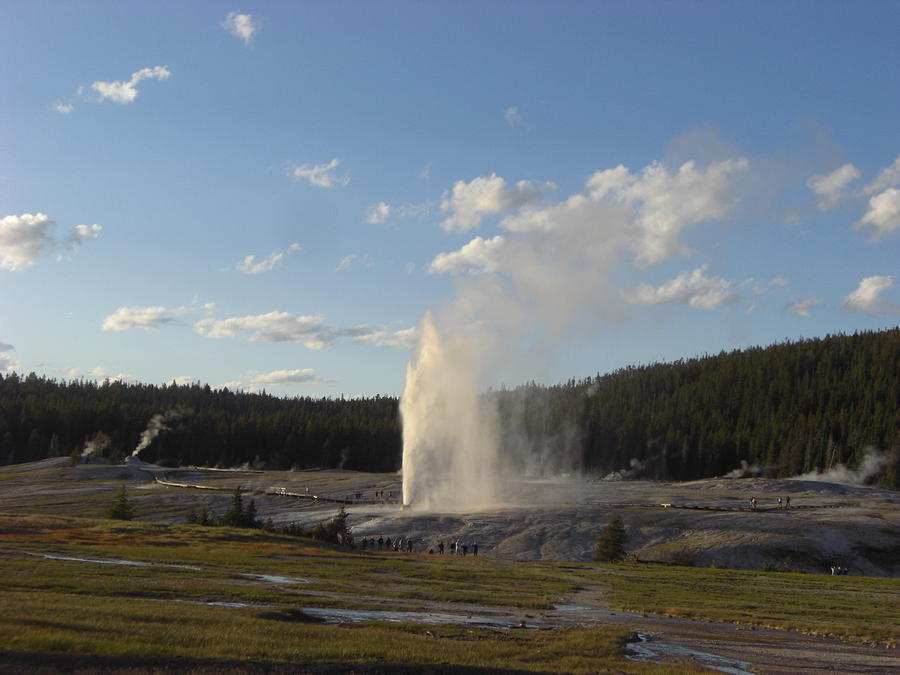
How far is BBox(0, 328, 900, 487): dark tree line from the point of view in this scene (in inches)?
5763

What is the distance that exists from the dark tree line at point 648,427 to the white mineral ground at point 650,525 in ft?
95.7

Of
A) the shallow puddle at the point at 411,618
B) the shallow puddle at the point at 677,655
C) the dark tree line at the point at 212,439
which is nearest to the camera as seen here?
the shallow puddle at the point at 677,655

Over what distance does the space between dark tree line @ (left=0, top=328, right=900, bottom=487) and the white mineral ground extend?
2917cm

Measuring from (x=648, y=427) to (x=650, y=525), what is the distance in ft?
318

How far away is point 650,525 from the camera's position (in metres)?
68.9

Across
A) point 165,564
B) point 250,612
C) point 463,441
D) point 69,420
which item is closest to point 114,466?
point 69,420

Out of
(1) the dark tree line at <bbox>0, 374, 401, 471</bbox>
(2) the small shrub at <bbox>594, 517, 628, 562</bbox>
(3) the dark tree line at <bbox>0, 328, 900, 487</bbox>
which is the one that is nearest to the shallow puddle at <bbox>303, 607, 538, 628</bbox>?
(2) the small shrub at <bbox>594, 517, 628, 562</bbox>

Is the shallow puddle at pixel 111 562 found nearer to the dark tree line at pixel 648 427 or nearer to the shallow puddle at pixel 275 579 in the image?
the shallow puddle at pixel 275 579

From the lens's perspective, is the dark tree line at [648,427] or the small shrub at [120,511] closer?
the small shrub at [120,511]

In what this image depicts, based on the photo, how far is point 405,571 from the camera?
43.8 meters

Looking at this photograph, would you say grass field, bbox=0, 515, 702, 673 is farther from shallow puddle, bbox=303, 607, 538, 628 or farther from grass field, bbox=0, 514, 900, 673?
shallow puddle, bbox=303, 607, 538, 628

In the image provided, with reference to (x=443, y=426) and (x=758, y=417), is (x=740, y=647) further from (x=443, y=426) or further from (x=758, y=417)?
(x=758, y=417)

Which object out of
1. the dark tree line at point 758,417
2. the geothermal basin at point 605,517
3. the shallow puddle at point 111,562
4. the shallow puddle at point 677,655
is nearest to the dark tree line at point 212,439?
the dark tree line at point 758,417

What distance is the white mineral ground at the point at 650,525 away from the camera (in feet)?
84.6
